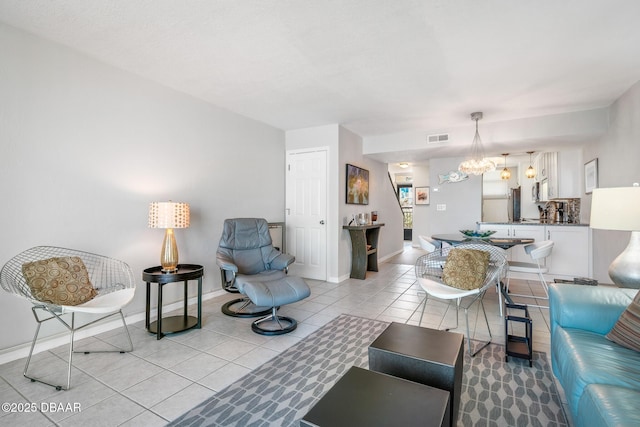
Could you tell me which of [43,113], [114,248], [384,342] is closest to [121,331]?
[114,248]

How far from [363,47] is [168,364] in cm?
293

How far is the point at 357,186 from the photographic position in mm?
5332

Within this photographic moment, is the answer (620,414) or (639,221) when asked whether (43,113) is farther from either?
(639,221)

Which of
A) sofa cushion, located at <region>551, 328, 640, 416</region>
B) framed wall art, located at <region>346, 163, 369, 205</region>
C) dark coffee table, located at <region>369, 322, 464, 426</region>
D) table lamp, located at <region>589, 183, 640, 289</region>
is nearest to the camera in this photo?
sofa cushion, located at <region>551, 328, 640, 416</region>

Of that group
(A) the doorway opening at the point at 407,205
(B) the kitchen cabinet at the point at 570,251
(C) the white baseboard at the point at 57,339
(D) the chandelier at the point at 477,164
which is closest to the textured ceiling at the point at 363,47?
(D) the chandelier at the point at 477,164

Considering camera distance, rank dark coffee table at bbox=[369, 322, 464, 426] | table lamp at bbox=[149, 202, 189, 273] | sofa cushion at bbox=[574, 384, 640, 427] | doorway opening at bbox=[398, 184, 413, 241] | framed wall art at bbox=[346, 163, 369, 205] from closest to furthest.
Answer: sofa cushion at bbox=[574, 384, 640, 427], dark coffee table at bbox=[369, 322, 464, 426], table lamp at bbox=[149, 202, 189, 273], framed wall art at bbox=[346, 163, 369, 205], doorway opening at bbox=[398, 184, 413, 241]

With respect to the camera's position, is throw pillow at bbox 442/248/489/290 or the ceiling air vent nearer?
throw pillow at bbox 442/248/489/290

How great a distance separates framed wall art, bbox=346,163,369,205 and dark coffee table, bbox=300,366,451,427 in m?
3.79

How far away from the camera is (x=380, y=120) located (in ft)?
14.9

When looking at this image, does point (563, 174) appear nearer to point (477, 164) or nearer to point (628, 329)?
point (477, 164)

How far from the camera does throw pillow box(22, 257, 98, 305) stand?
2057 mm

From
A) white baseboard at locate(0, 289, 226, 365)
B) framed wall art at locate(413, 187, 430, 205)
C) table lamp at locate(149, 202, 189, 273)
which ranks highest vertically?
framed wall art at locate(413, 187, 430, 205)

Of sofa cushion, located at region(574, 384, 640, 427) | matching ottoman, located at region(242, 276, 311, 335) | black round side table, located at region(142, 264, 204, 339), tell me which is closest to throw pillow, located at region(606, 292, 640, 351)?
sofa cushion, located at region(574, 384, 640, 427)

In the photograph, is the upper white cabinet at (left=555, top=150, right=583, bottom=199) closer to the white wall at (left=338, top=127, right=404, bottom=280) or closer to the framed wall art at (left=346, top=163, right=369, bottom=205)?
the white wall at (left=338, top=127, right=404, bottom=280)
